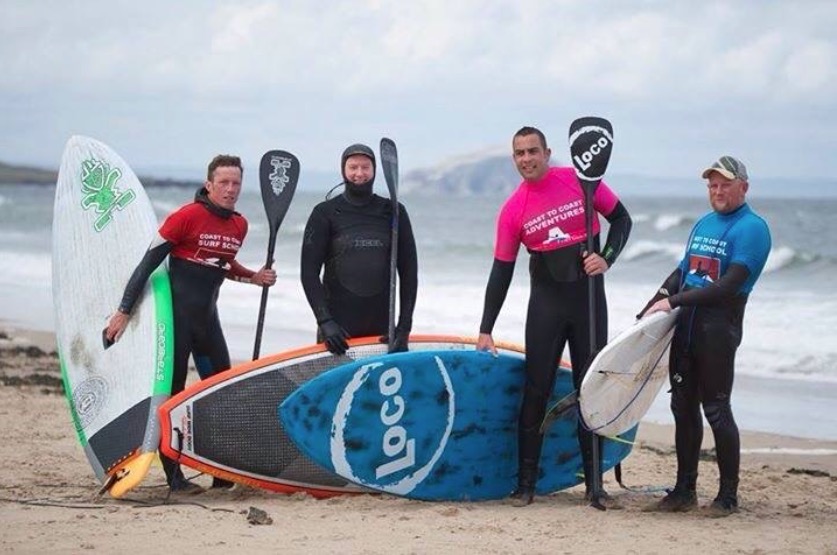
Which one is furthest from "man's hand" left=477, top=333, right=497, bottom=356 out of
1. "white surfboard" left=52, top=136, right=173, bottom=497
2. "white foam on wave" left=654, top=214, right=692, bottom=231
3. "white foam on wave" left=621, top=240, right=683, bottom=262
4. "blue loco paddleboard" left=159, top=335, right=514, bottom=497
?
"white foam on wave" left=654, top=214, right=692, bottom=231

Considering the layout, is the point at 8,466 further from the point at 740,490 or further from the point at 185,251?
the point at 740,490

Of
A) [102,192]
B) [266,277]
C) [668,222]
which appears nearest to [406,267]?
[266,277]

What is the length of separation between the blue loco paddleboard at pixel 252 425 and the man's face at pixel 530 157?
0.95 m

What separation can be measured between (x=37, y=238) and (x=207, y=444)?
26.0 metres

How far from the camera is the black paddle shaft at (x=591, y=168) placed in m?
4.85

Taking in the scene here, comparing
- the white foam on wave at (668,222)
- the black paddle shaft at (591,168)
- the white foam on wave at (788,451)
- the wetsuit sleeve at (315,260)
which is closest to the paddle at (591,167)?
the black paddle shaft at (591,168)

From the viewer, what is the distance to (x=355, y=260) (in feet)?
16.8

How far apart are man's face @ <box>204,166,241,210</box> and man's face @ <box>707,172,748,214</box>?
1.94m

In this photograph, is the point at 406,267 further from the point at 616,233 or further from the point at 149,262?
the point at 149,262

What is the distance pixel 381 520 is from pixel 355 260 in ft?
3.61

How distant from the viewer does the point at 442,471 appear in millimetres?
5176

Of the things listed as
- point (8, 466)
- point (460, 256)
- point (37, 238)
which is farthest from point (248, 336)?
point (37, 238)

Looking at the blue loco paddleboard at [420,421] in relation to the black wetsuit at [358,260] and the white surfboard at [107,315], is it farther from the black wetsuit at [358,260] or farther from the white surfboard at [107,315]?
the white surfboard at [107,315]

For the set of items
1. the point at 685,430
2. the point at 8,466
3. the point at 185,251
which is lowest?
the point at 8,466
